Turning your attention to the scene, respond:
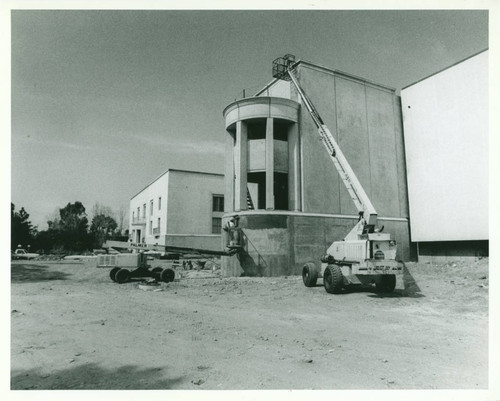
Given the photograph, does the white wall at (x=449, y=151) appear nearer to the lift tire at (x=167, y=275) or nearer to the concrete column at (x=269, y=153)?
the concrete column at (x=269, y=153)

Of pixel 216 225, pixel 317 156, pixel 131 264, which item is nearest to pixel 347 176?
pixel 317 156

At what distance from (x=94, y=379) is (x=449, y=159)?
1940 cm

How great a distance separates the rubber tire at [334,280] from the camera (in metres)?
12.9

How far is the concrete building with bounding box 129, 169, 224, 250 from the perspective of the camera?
41.0 m

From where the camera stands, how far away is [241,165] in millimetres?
21891

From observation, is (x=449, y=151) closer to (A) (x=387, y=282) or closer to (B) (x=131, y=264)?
(A) (x=387, y=282)

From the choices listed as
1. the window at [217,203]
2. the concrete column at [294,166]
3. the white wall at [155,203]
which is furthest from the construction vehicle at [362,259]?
the white wall at [155,203]

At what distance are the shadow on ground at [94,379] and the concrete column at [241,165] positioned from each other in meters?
16.2

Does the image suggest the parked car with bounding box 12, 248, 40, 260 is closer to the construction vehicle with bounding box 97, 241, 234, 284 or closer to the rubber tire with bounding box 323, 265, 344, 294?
the construction vehicle with bounding box 97, 241, 234, 284
